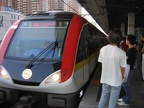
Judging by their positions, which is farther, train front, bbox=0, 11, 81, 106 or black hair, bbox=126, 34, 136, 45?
black hair, bbox=126, 34, 136, 45

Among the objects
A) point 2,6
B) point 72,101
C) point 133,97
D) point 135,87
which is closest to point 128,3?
point 135,87

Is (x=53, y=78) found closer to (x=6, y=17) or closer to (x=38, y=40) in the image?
(x=38, y=40)

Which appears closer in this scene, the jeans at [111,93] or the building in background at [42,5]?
the jeans at [111,93]

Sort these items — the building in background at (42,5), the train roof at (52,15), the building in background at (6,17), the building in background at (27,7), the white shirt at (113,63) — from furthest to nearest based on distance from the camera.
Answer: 1. the building in background at (6,17)
2. the building in background at (27,7)
3. the building in background at (42,5)
4. the train roof at (52,15)
5. the white shirt at (113,63)

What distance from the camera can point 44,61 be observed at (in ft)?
19.3

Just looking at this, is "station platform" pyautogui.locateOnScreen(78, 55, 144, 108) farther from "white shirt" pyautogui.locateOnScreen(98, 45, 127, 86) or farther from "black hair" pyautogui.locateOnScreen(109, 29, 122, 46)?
"black hair" pyautogui.locateOnScreen(109, 29, 122, 46)

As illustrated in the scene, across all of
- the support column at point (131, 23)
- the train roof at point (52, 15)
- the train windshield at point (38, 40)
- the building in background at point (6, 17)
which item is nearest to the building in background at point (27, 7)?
the building in background at point (6, 17)

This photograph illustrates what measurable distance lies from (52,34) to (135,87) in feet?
12.0

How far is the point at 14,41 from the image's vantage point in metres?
6.41

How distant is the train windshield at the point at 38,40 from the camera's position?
6.07m

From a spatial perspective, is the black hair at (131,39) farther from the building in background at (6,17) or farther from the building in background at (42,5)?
the building in background at (6,17)

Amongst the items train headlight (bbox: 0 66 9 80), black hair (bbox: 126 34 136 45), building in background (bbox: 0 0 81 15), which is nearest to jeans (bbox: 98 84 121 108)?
black hair (bbox: 126 34 136 45)

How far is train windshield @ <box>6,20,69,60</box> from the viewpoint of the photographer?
6066mm

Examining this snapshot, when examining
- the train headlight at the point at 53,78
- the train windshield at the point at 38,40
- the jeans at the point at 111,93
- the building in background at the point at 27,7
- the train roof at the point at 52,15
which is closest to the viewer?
the jeans at the point at 111,93
